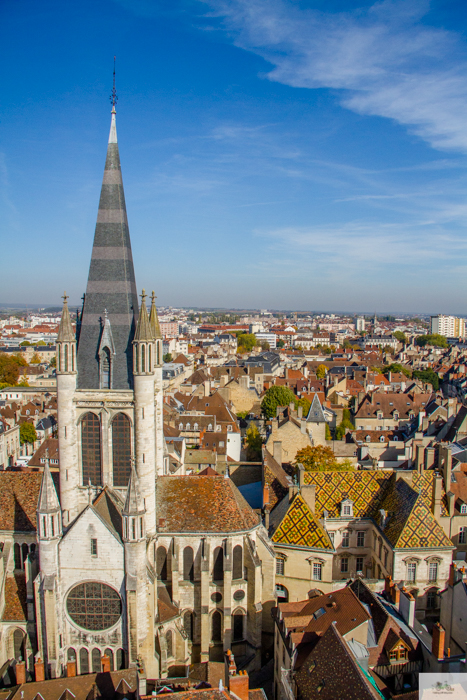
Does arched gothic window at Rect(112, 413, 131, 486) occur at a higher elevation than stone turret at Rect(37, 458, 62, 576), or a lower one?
higher

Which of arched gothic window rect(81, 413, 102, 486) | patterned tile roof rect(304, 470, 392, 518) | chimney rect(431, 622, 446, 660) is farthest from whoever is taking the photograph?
patterned tile roof rect(304, 470, 392, 518)

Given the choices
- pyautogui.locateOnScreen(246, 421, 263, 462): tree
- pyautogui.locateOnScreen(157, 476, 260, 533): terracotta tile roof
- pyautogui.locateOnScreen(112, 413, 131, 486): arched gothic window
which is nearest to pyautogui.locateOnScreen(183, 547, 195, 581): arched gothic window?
pyautogui.locateOnScreen(157, 476, 260, 533): terracotta tile roof

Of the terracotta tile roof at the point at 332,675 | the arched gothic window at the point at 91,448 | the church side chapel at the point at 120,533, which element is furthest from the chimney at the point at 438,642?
the arched gothic window at the point at 91,448

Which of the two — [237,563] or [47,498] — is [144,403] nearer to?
[47,498]

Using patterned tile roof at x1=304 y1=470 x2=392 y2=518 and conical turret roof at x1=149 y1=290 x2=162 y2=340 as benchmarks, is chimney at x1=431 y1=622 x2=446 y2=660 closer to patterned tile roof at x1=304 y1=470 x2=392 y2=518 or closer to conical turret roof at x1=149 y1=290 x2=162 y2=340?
patterned tile roof at x1=304 y1=470 x2=392 y2=518

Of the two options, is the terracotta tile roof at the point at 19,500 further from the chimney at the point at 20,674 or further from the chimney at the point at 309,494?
the chimney at the point at 309,494

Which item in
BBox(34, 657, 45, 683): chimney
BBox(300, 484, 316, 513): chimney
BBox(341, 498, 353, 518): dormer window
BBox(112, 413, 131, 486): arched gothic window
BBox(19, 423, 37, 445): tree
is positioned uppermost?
BBox(112, 413, 131, 486): arched gothic window

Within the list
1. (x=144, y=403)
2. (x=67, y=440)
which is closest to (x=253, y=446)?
(x=144, y=403)

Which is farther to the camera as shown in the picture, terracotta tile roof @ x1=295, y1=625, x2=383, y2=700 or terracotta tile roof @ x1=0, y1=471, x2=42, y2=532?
terracotta tile roof @ x1=0, y1=471, x2=42, y2=532
